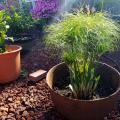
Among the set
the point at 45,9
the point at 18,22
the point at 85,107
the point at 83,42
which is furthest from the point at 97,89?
the point at 45,9

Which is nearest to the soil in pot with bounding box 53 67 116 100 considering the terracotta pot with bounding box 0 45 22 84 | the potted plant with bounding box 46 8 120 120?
the potted plant with bounding box 46 8 120 120

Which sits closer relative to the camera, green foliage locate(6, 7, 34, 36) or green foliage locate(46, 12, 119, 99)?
green foliage locate(46, 12, 119, 99)

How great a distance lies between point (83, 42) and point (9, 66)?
1.15 metres

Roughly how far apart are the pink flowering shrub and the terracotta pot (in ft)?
3.91

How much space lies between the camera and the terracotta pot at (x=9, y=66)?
2965mm

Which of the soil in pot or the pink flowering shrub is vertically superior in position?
the pink flowering shrub

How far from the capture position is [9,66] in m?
3.02

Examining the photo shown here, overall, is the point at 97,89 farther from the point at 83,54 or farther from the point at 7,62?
the point at 7,62

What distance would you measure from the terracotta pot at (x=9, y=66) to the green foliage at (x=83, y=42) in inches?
29.8

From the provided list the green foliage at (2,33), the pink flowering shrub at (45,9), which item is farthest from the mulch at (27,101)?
the pink flowering shrub at (45,9)

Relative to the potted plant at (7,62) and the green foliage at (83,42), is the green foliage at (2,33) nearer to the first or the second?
the potted plant at (7,62)

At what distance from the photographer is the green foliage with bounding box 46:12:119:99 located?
7.18 ft

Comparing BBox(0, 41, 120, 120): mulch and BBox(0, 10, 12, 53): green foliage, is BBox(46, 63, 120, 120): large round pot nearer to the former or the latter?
BBox(0, 41, 120, 120): mulch

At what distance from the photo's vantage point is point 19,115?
2.50 m
